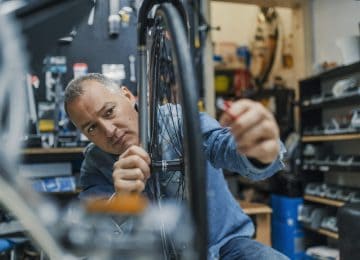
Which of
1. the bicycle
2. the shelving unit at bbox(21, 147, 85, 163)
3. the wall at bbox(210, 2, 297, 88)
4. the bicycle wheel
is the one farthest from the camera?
the wall at bbox(210, 2, 297, 88)

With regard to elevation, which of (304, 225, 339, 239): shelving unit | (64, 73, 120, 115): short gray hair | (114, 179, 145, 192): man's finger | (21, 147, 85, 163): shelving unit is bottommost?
(304, 225, 339, 239): shelving unit

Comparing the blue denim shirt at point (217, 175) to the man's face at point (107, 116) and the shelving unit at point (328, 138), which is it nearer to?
the man's face at point (107, 116)

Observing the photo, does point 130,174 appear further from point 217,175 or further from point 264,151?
point 217,175

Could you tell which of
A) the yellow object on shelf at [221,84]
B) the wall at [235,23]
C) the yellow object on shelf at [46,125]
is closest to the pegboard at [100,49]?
the yellow object on shelf at [46,125]

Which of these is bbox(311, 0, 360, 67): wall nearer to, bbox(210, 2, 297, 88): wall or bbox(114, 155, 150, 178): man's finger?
bbox(210, 2, 297, 88): wall

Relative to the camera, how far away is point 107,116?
0.96m

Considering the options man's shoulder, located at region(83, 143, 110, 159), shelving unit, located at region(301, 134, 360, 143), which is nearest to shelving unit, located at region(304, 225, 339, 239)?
shelving unit, located at region(301, 134, 360, 143)

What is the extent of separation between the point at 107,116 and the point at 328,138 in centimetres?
171

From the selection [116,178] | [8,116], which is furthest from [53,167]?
[8,116]

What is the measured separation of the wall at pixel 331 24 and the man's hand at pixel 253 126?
5.61 ft

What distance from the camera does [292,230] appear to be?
2523 mm

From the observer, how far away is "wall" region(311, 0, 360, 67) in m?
2.20

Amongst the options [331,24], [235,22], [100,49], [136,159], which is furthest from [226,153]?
[235,22]

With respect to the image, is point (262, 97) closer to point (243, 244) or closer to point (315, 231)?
point (315, 231)
